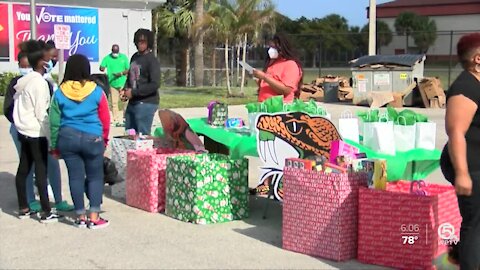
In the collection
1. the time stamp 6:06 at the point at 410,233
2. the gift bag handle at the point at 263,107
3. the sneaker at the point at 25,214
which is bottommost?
the sneaker at the point at 25,214

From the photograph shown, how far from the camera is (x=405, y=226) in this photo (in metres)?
4.71

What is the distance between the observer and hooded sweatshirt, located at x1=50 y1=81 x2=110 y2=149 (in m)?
5.88

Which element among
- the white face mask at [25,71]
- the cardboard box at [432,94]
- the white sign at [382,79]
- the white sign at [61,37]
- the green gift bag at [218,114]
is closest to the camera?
the white face mask at [25,71]

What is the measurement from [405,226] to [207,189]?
202 centimetres

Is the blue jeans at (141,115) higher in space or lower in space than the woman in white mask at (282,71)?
lower

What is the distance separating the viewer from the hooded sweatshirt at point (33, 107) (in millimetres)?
6246

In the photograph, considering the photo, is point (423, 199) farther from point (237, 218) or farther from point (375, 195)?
point (237, 218)

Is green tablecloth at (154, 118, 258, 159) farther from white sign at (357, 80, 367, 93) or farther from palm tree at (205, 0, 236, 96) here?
palm tree at (205, 0, 236, 96)

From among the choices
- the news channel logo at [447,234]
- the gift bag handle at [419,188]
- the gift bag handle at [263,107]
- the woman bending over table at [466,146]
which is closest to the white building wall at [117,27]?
the gift bag handle at [263,107]

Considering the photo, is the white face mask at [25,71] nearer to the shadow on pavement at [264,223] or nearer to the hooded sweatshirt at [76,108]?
the hooded sweatshirt at [76,108]

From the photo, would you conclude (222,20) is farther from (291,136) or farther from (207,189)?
(291,136)

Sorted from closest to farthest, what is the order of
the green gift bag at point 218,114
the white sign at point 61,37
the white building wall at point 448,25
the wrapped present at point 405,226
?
the wrapped present at point 405,226 < the green gift bag at point 218,114 < the white sign at point 61,37 < the white building wall at point 448,25

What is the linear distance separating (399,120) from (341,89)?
55.9ft

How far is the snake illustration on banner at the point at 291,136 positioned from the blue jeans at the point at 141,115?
2.01 metres
